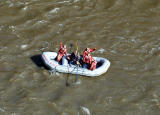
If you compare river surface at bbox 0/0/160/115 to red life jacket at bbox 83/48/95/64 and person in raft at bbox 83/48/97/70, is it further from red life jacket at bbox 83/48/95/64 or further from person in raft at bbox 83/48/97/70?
red life jacket at bbox 83/48/95/64

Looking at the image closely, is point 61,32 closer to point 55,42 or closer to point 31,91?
point 55,42

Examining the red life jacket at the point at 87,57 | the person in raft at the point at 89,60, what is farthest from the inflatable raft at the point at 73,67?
the red life jacket at the point at 87,57

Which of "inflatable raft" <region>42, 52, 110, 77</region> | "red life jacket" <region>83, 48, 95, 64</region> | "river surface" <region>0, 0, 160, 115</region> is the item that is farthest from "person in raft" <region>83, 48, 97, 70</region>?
"river surface" <region>0, 0, 160, 115</region>

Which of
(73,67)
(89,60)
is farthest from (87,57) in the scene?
(73,67)

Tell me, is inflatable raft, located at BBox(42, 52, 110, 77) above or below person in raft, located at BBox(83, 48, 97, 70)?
below

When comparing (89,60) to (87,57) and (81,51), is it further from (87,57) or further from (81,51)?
(81,51)
